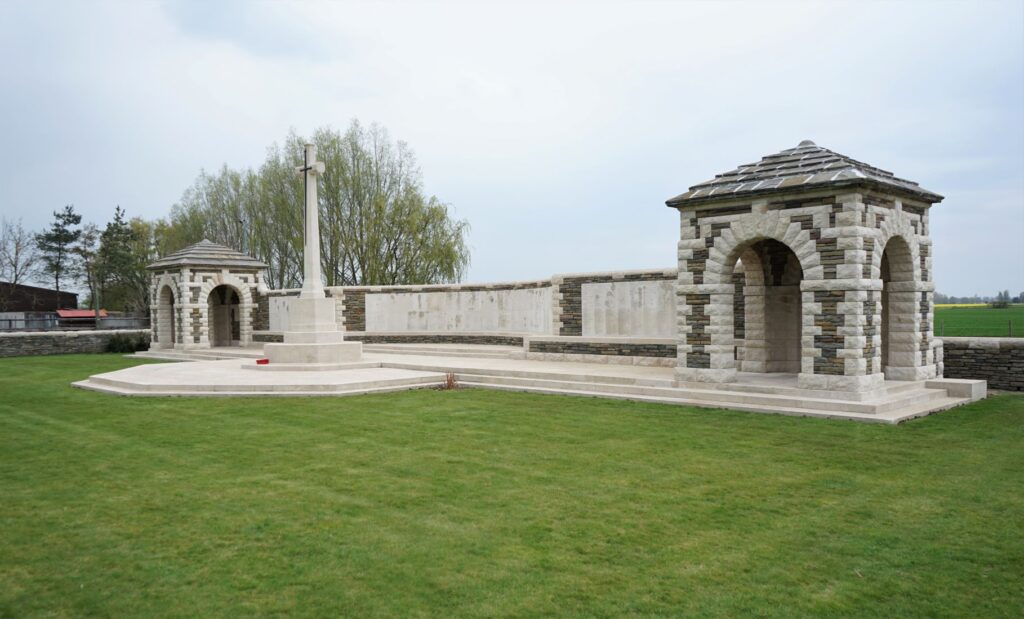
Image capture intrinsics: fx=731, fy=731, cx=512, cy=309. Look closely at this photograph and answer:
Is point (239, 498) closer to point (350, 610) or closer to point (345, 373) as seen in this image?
point (350, 610)

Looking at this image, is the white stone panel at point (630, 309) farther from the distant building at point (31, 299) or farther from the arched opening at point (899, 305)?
the distant building at point (31, 299)

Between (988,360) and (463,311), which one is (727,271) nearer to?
(988,360)

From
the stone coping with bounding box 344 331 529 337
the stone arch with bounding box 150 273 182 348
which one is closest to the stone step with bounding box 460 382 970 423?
the stone coping with bounding box 344 331 529 337

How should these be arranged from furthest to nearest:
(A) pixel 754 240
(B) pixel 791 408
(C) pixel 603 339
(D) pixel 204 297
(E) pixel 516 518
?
(D) pixel 204 297
(C) pixel 603 339
(A) pixel 754 240
(B) pixel 791 408
(E) pixel 516 518

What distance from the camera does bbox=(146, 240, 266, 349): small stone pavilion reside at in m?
24.8

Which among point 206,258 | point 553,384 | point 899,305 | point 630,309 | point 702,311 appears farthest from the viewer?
point 206,258

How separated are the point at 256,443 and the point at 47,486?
2343mm

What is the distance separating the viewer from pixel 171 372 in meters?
15.9

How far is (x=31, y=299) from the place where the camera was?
4772 cm

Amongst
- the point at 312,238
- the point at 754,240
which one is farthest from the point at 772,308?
the point at 312,238

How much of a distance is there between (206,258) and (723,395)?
19.9m

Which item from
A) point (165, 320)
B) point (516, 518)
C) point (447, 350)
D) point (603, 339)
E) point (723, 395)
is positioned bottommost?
point (516, 518)

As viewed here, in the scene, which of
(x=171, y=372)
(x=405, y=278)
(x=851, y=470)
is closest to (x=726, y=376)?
(x=851, y=470)

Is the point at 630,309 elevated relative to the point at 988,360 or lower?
elevated
